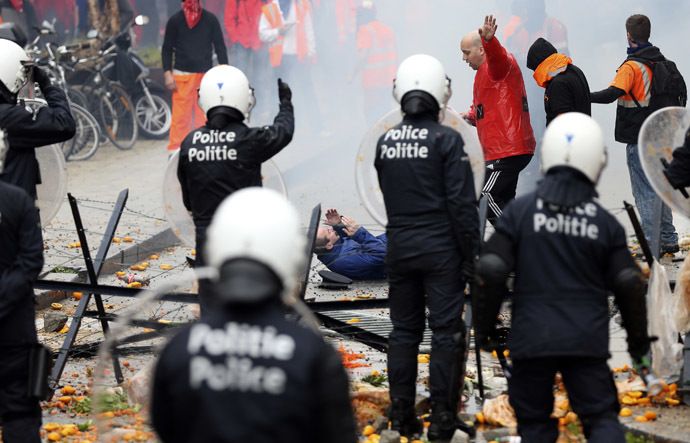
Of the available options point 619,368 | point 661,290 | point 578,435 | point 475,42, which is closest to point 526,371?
point 578,435

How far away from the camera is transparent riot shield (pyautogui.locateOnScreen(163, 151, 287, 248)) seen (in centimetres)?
630

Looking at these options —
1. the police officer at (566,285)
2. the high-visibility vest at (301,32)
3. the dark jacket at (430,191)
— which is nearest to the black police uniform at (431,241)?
the dark jacket at (430,191)

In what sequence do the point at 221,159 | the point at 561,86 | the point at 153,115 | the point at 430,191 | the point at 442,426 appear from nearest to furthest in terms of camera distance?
the point at 442,426 < the point at 430,191 < the point at 221,159 < the point at 561,86 < the point at 153,115

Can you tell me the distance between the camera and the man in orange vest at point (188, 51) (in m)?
11.5

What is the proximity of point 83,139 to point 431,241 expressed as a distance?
32.7 feet

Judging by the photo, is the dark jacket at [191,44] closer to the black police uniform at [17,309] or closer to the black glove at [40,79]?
the black glove at [40,79]

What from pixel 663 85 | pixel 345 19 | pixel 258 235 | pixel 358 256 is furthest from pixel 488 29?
pixel 345 19

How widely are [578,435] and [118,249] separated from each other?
5.53 meters

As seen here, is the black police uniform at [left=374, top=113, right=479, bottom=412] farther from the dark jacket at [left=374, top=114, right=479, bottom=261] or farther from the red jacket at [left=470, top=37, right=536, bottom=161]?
the red jacket at [left=470, top=37, right=536, bottom=161]

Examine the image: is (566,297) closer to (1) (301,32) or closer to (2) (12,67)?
(2) (12,67)

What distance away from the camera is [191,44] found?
11641 millimetres

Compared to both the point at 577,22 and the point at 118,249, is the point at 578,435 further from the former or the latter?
the point at 577,22

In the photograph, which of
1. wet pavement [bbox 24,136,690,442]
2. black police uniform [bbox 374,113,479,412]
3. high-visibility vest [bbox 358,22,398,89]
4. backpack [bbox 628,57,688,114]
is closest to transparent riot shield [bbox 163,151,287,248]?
wet pavement [bbox 24,136,690,442]

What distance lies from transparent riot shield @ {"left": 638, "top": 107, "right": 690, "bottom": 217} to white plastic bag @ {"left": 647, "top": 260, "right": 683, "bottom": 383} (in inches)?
16.3
